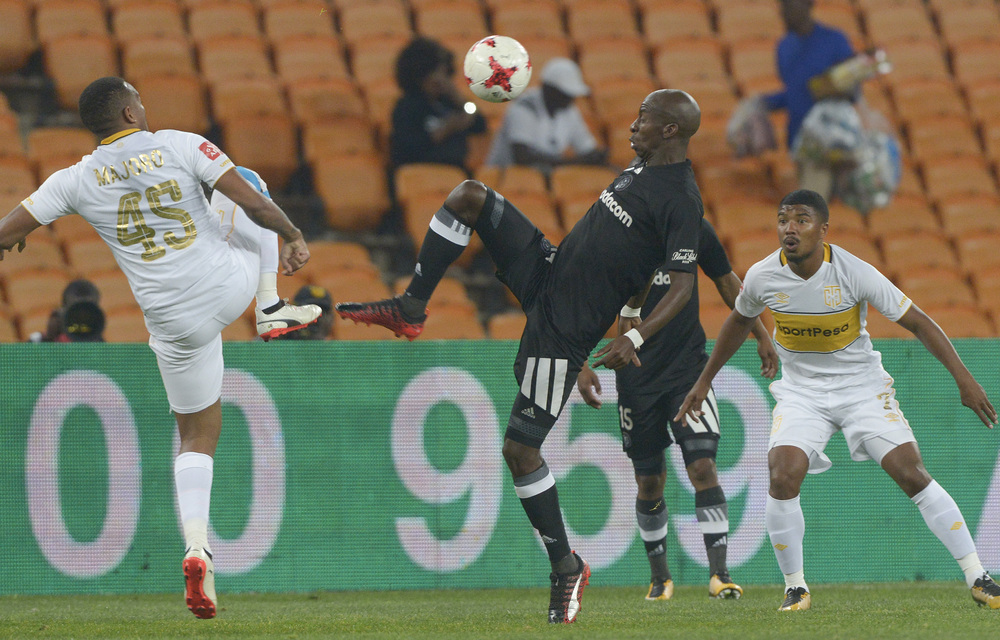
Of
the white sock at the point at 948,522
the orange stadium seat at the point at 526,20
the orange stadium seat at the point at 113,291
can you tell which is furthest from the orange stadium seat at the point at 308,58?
the white sock at the point at 948,522

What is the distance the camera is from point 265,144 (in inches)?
415

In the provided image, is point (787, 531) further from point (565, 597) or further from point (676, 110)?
point (676, 110)

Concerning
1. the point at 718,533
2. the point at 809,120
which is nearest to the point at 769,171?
the point at 809,120

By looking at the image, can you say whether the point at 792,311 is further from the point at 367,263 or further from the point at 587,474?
the point at 367,263

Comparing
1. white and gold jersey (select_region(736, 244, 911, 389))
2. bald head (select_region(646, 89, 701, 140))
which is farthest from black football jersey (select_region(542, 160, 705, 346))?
white and gold jersey (select_region(736, 244, 911, 389))

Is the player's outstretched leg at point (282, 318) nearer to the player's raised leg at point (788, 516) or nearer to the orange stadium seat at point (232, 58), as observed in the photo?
the player's raised leg at point (788, 516)

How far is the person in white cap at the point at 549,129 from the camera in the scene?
10.7m

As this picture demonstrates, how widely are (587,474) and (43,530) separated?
3439 millimetres

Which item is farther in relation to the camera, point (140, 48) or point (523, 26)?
point (523, 26)

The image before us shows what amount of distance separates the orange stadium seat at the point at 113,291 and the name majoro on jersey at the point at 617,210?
5.07 metres

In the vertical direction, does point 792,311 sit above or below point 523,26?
below

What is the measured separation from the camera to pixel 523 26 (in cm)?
1288

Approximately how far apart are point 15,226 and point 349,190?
18.4 ft

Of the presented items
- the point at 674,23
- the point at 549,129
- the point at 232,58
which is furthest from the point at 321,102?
the point at 674,23
